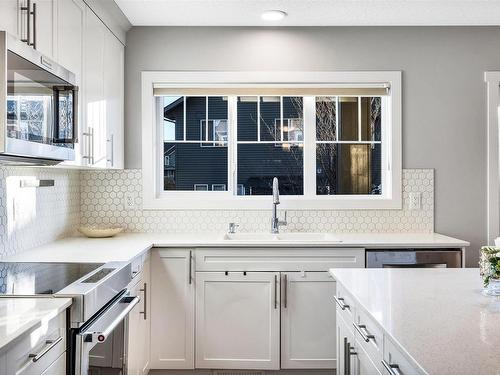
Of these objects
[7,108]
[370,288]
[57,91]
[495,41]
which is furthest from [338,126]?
[7,108]

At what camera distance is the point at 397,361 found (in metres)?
1.21

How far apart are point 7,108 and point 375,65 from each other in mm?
2677

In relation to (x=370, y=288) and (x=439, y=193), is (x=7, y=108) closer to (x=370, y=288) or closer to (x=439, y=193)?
(x=370, y=288)

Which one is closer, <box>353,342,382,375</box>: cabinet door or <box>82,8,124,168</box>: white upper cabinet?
<box>353,342,382,375</box>: cabinet door

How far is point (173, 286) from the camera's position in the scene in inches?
111

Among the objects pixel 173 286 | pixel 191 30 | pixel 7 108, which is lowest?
pixel 173 286

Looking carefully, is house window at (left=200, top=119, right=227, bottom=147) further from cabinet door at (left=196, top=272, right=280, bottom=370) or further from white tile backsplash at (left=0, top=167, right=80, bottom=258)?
cabinet door at (left=196, top=272, right=280, bottom=370)

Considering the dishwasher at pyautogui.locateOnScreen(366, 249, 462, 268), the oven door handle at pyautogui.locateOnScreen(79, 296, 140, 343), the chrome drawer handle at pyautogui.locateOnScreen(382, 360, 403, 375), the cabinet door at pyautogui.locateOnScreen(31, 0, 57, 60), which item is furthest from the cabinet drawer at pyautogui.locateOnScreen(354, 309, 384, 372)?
the cabinet door at pyautogui.locateOnScreen(31, 0, 57, 60)

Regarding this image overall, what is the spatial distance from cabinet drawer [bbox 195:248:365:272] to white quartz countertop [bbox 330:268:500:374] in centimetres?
78

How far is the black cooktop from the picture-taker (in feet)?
5.44

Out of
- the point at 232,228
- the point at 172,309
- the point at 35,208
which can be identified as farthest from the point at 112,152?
the point at 172,309

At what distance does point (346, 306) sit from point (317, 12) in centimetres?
210

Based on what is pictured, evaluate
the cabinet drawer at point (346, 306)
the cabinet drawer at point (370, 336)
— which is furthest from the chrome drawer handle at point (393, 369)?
the cabinet drawer at point (346, 306)

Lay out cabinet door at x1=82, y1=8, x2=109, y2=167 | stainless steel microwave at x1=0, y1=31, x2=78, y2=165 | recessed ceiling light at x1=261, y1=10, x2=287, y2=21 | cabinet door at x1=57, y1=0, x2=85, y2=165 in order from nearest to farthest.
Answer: stainless steel microwave at x1=0, y1=31, x2=78, y2=165 → cabinet door at x1=57, y1=0, x2=85, y2=165 → cabinet door at x1=82, y1=8, x2=109, y2=167 → recessed ceiling light at x1=261, y1=10, x2=287, y2=21
